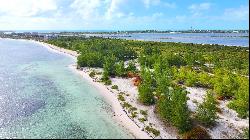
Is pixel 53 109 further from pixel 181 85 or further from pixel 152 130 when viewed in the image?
pixel 181 85

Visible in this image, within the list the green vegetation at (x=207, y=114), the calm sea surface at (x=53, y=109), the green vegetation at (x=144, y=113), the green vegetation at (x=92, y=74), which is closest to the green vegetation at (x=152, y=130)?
the calm sea surface at (x=53, y=109)

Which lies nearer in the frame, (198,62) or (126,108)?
(126,108)

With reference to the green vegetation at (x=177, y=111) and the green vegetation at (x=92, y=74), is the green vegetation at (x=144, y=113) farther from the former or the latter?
the green vegetation at (x=92, y=74)

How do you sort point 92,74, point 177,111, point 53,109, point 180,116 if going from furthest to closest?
point 92,74
point 53,109
point 177,111
point 180,116

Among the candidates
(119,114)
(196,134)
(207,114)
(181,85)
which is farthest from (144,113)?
(181,85)

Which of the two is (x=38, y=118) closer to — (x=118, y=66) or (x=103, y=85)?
(x=103, y=85)

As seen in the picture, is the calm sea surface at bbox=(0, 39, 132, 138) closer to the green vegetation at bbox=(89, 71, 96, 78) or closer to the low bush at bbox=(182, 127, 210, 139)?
the green vegetation at bbox=(89, 71, 96, 78)

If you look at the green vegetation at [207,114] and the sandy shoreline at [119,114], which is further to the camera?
the green vegetation at [207,114]

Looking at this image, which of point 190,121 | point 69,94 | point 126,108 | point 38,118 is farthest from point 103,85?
point 190,121
